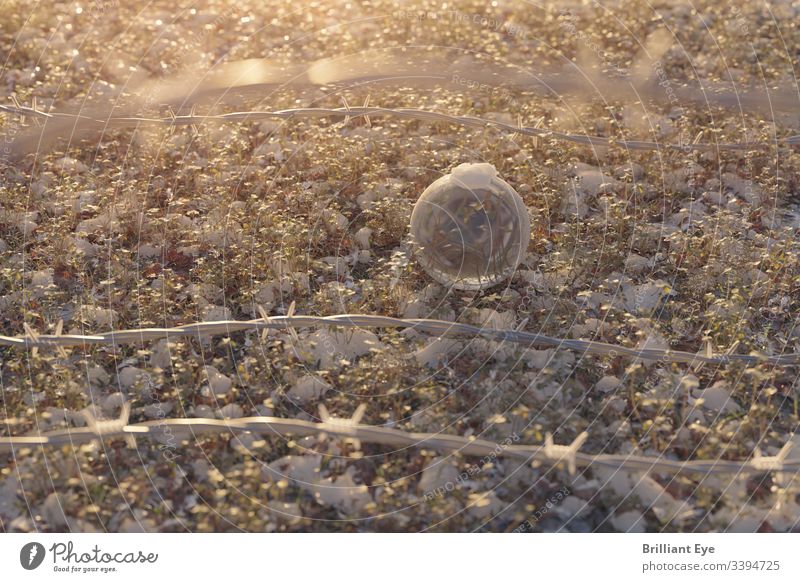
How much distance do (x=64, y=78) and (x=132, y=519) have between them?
258 inches

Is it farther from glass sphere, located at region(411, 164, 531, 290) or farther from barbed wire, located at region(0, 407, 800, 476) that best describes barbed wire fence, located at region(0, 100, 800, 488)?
glass sphere, located at region(411, 164, 531, 290)

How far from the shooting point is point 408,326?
5.35m

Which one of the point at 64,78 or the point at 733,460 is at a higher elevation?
the point at 64,78

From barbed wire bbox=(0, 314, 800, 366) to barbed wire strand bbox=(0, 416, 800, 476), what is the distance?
656 mm

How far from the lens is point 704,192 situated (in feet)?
23.5

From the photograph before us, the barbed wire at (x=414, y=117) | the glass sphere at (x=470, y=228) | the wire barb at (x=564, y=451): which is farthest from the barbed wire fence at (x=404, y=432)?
the barbed wire at (x=414, y=117)

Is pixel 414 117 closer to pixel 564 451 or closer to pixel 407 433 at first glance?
pixel 407 433

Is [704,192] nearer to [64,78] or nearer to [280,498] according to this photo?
[280,498]

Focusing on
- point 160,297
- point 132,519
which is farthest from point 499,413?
point 160,297

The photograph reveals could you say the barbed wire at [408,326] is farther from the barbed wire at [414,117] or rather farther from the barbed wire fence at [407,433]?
the barbed wire at [414,117]
